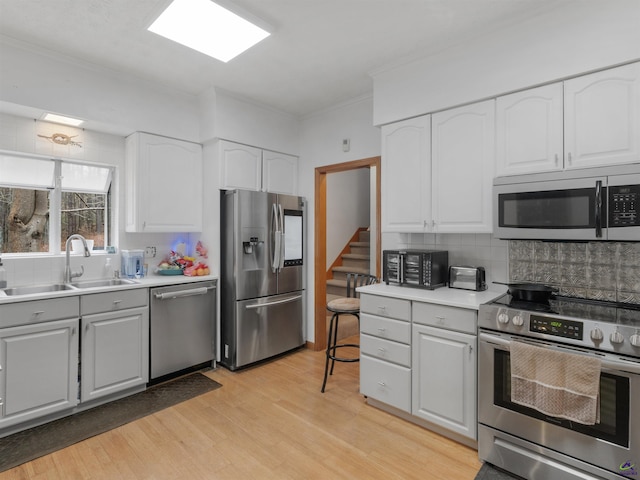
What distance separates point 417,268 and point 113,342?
2.44 meters

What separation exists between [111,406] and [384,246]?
2.64 m

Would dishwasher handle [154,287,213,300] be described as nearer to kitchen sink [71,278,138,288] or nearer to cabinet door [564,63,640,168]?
kitchen sink [71,278,138,288]

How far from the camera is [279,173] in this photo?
3.92 metres

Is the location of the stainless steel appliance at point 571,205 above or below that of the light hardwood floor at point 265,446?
above

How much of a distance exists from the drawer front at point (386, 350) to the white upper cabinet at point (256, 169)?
1.94m

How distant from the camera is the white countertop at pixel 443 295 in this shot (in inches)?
87.7

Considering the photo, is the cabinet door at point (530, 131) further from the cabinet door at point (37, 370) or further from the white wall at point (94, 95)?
the cabinet door at point (37, 370)

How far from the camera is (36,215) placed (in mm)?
3033

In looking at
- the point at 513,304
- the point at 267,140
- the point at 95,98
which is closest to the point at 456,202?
the point at 513,304

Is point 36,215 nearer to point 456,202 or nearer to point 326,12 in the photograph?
point 326,12

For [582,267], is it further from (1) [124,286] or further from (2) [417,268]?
(1) [124,286]

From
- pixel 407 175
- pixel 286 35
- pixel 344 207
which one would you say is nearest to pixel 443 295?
pixel 407 175

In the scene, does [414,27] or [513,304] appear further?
[414,27]

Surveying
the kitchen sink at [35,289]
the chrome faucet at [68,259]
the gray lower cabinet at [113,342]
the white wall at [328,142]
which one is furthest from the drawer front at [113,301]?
the white wall at [328,142]
